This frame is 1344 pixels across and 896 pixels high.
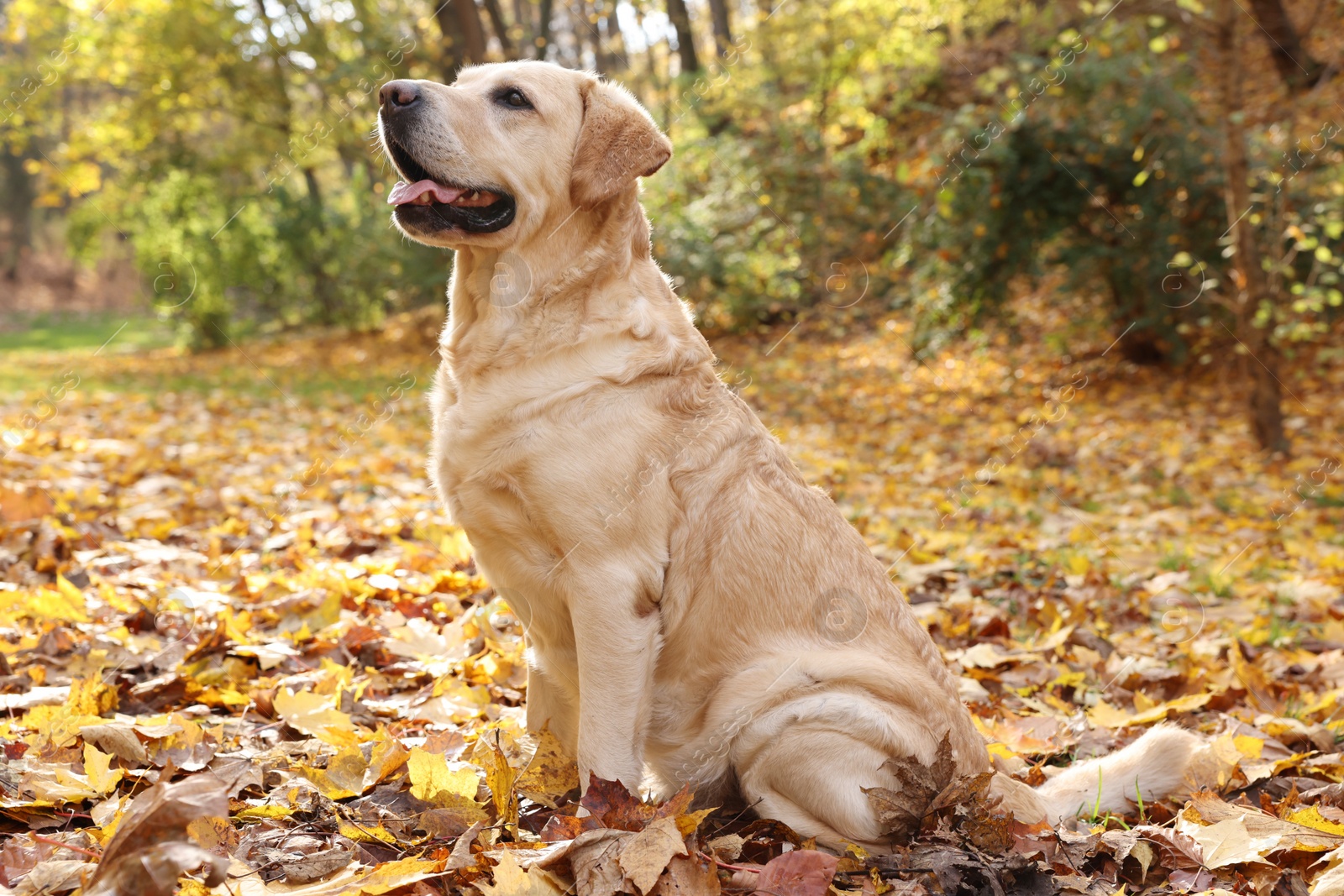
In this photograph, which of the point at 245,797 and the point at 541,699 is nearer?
the point at 245,797

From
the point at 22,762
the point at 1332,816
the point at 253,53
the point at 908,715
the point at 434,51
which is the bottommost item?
the point at 1332,816

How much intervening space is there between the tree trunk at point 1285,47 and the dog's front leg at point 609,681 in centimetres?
1247

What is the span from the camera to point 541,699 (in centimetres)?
302

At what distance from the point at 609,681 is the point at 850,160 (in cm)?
1136

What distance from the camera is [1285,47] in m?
11.6

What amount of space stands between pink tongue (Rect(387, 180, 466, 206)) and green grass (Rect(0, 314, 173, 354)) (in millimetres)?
17332

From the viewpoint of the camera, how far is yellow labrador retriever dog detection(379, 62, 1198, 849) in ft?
8.48

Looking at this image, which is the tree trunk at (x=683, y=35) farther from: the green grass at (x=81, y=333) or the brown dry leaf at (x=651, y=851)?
the brown dry leaf at (x=651, y=851)

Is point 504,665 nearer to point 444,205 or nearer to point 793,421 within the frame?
point 444,205

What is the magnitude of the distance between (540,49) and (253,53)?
16.9 ft

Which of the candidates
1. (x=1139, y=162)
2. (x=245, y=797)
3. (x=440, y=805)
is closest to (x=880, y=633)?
(x=440, y=805)

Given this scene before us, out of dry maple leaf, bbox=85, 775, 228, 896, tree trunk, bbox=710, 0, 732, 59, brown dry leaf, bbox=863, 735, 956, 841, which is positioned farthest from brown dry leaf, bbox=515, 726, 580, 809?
tree trunk, bbox=710, 0, 732, 59

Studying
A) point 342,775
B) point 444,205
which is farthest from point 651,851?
point 444,205

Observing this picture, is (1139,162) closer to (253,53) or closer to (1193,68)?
(1193,68)
